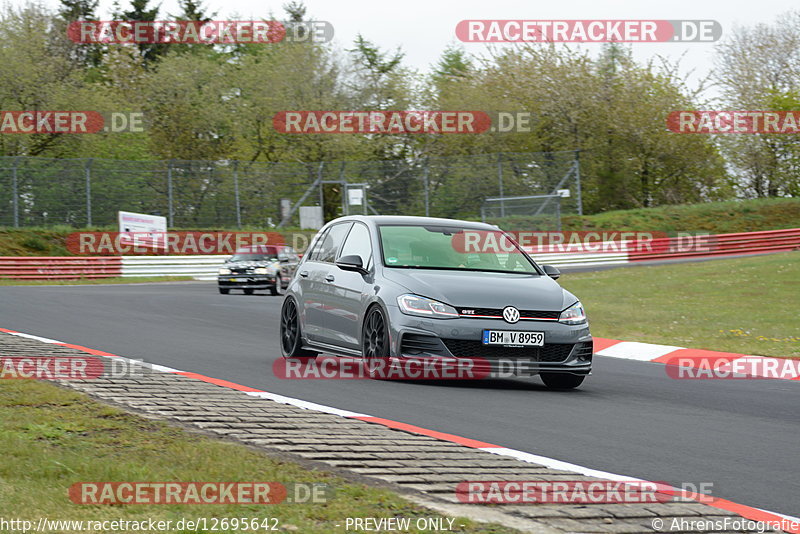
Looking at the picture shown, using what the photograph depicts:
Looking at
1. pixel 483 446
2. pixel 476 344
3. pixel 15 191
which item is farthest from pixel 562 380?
pixel 15 191

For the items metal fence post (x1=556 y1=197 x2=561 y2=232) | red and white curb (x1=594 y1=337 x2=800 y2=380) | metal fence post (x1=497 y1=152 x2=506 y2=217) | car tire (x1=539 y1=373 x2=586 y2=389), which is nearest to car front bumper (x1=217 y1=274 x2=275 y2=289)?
metal fence post (x1=497 y1=152 x2=506 y2=217)

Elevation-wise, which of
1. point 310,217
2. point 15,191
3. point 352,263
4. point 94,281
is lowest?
point 94,281

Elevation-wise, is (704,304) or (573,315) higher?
(573,315)

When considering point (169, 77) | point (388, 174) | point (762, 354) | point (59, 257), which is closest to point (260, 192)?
point (388, 174)

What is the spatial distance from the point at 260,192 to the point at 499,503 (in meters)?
36.1

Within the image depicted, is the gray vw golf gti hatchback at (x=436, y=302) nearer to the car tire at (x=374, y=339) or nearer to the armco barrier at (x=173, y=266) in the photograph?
the car tire at (x=374, y=339)

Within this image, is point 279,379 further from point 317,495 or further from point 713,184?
point 713,184

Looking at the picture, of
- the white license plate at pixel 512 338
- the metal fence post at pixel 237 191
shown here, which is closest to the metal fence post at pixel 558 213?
the metal fence post at pixel 237 191

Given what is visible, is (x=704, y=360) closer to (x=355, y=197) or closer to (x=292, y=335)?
(x=292, y=335)

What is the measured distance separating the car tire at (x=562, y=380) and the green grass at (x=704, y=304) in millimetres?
4128

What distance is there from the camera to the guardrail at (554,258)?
115 ft

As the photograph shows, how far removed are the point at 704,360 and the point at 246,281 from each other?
18.0 meters

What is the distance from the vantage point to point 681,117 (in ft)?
175

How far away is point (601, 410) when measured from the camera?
27.7 feet
